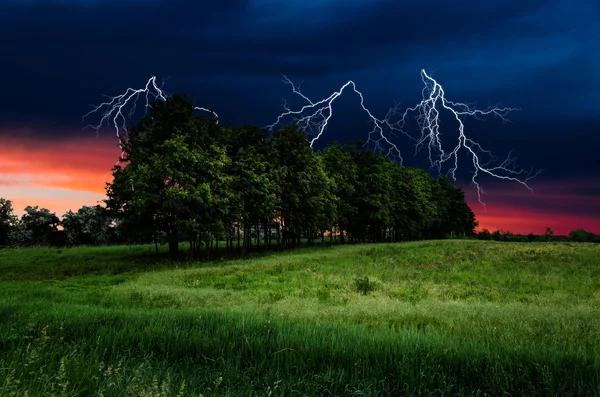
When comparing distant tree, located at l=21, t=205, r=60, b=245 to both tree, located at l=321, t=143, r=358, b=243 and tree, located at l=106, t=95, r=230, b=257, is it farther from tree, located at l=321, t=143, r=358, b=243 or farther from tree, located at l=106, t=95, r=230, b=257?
tree, located at l=321, t=143, r=358, b=243

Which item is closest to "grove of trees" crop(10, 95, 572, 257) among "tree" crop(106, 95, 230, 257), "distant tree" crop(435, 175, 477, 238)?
"tree" crop(106, 95, 230, 257)

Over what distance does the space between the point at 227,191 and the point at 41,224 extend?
147 ft

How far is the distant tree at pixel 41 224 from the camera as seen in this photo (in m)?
61.3

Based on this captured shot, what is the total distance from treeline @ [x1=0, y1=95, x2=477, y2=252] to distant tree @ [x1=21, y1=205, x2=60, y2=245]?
0.16 meters

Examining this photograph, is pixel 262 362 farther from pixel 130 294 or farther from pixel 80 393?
pixel 130 294

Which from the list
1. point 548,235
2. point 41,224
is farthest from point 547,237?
point 41,224

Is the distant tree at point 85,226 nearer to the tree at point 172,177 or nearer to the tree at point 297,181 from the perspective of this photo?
the tree at point 172,177

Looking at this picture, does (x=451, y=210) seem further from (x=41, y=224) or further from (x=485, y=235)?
(x=41, y=224)

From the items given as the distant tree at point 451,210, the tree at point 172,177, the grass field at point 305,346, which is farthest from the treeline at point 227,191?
the distant tree at point 451,210

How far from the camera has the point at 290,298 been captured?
14320 mm

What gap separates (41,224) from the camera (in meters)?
62.8

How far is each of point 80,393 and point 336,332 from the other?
428 centimetres

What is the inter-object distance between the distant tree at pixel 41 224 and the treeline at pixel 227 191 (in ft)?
0.54

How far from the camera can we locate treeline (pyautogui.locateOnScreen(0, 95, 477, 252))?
31.8 metres
